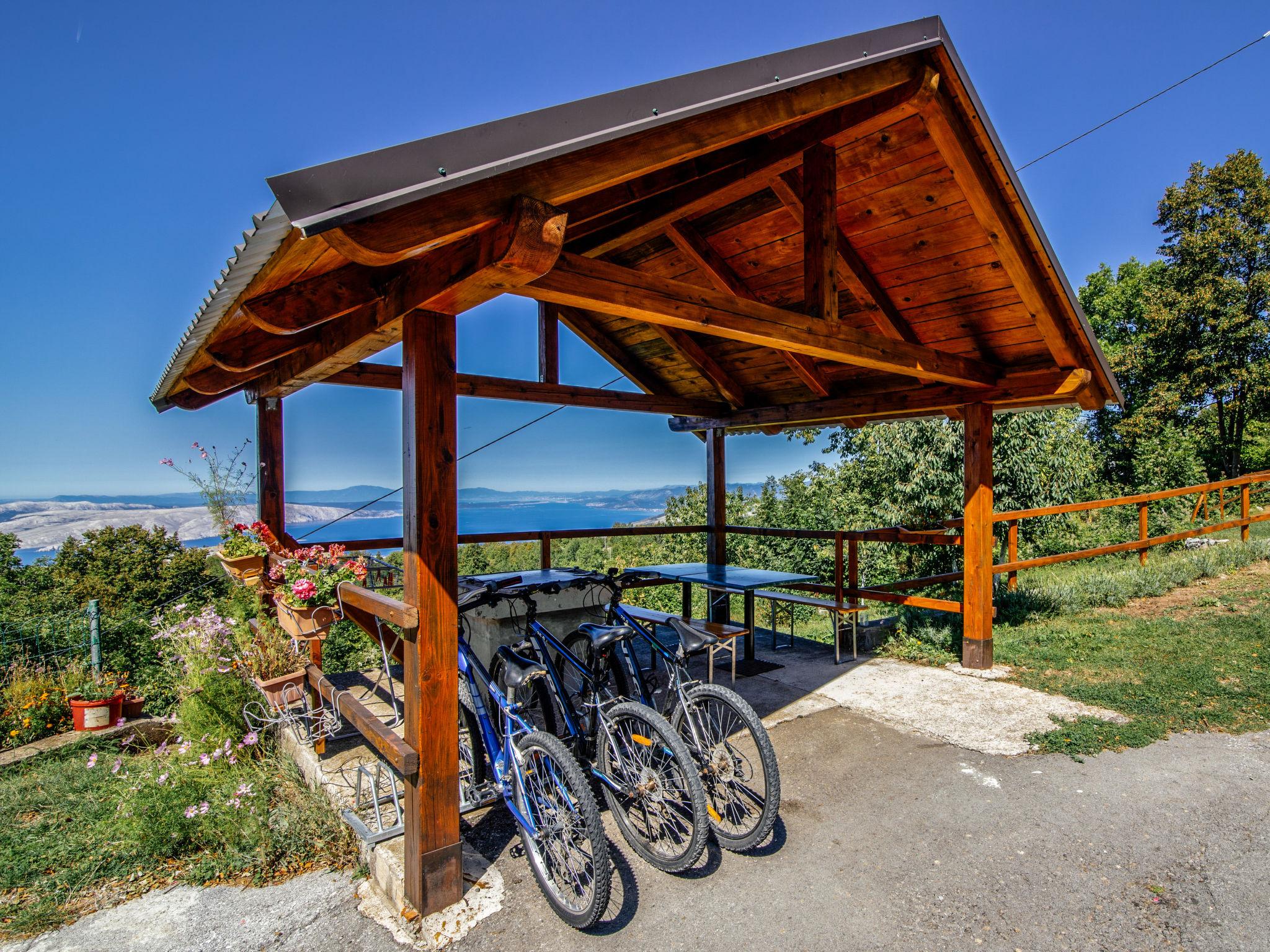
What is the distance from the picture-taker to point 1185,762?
3436 millimetres

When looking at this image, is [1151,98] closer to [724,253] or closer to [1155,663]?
[724,253]

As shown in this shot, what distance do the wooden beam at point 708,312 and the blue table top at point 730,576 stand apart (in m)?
1.92

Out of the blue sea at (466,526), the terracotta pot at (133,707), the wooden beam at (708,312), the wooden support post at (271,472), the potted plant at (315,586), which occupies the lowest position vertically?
the terracotta pot at (133,707)

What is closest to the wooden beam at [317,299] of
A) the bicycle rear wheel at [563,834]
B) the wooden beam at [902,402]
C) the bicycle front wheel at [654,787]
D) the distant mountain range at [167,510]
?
the distant mountain range at [167,510]

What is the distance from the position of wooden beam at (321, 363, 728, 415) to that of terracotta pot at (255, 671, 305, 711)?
1807mm

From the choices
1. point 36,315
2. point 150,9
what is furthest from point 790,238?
point 36,315

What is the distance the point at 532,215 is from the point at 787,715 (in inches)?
142

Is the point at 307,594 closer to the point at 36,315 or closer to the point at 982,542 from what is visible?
the point at 982,542

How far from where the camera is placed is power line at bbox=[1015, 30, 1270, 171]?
6.18m

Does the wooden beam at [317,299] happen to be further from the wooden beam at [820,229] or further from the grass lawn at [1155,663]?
the grass lawn at [1155,663]

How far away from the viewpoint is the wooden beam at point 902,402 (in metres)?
4.79

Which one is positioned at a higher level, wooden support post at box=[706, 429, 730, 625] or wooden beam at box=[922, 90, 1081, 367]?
wooden beam at box=[922, 90, 1081, 367]

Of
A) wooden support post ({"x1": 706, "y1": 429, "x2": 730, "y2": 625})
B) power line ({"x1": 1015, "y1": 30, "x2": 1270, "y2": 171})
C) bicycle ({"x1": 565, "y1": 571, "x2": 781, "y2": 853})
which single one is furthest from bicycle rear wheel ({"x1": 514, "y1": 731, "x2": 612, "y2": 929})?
power line ({"x1": 1015, "y1": 30, "x2": 1270, "y2": 171})

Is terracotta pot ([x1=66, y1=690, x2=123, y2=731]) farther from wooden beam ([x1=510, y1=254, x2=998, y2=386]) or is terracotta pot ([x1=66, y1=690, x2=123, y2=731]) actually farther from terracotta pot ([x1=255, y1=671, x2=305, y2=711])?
wooden beam ([x1=510, y1=254, x2=998, y2=386])
